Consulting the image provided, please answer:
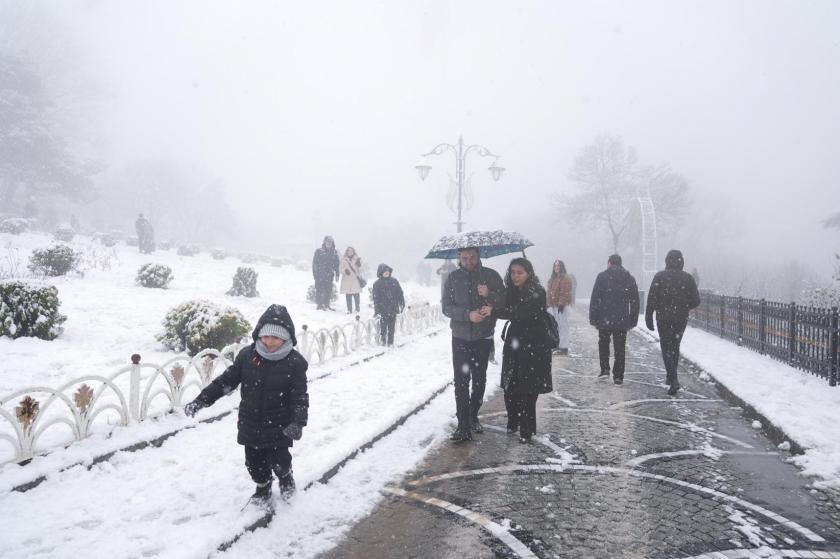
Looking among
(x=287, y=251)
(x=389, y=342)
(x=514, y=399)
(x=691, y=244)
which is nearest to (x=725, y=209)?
(x=691, y=244)

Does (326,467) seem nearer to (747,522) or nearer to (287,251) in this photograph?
(747,522)

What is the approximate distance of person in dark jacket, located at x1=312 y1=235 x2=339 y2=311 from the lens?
16.0 meters

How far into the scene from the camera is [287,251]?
115000mm

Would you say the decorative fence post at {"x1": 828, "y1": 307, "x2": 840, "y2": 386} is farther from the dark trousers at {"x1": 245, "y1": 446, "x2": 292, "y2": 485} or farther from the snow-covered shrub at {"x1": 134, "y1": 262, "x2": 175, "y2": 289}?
the snow-covered shrub at {"x1": 134, "y1": 262, "x2": 175, "y2": 289}

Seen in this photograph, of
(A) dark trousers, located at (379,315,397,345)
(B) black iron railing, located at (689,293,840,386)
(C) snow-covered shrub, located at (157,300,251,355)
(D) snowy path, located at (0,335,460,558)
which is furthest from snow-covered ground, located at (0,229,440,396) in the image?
(B) black iron railing, located at (689,293,840,386)

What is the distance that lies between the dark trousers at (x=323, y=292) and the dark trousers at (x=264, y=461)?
1278cm

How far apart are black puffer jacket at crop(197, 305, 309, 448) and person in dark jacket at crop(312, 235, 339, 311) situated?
12.1m

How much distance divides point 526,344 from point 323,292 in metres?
12.0

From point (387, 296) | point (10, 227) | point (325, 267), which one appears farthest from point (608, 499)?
point (10, 227)

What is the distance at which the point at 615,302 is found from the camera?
8344 mm

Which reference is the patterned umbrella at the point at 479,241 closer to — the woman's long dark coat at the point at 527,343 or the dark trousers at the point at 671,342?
the woman's long dark coat at the point at 527,343

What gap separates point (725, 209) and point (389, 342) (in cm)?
7043

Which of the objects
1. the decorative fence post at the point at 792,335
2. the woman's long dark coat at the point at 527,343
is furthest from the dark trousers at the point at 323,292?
the decorative fence post at the point at 792,335

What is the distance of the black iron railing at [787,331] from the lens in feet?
27.3
